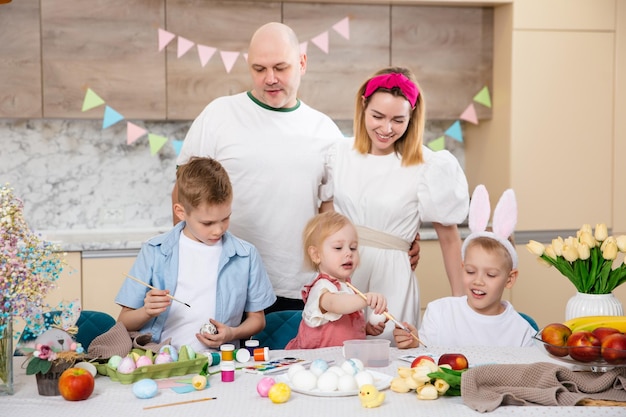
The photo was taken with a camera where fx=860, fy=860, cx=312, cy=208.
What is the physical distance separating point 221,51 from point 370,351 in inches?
101

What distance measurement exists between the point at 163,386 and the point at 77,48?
106 inches

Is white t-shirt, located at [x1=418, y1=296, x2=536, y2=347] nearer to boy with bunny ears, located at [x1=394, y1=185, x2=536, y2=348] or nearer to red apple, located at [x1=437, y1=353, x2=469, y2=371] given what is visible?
boy with bunny ears, located at [x1=394, y1=185, x2=536, y2=348]

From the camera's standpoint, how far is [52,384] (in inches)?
71.6

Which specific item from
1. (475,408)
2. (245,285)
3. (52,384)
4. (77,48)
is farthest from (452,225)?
(77,48)

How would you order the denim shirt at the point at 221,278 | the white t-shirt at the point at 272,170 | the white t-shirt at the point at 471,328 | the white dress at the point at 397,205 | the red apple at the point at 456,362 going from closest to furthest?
the red apple at the point at 456,362
the denim shirt at the point at 221,278
the white t-shirt at the point at 471,328
the white dress at the point at 397,205
the white t-shirt at the point at 272,170

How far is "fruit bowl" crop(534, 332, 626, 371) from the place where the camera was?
180cm

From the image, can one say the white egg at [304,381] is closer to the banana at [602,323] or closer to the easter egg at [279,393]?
the easter egg at [279,393]

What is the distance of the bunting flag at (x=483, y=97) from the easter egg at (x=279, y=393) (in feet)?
10.3

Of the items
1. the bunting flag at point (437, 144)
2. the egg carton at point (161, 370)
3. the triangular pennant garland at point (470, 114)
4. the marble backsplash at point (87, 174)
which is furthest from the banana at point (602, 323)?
the bunting flag at point (437, 144)

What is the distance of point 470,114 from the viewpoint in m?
4.62

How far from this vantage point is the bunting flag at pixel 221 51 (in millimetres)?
4211

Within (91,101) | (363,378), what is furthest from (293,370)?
(91,101)

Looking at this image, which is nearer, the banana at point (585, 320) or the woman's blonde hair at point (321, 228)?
the banana at point (585, 320)

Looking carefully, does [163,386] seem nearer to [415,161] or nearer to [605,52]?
[415,161]
